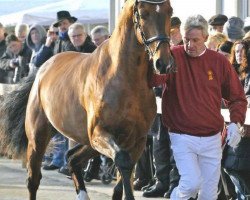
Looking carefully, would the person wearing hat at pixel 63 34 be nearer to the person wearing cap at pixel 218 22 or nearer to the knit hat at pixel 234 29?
the person wearing cap at pixel 218 22

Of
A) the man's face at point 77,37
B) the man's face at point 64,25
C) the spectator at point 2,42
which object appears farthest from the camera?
the spectator at point 2,42

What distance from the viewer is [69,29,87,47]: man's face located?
457 inches

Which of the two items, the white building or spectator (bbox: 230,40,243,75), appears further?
the white building

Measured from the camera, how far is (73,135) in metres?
8.21

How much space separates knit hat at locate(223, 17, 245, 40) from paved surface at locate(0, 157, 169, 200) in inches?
87.6

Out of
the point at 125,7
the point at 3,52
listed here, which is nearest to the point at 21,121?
the point at 125,7

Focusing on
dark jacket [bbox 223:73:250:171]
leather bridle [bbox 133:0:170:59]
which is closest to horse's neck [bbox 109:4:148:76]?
leather bridle [bbox 133:0:170:59]

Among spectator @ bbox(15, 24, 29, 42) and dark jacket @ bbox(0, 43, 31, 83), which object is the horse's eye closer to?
dark jacket @ bbox(0, 43, 31, 83)

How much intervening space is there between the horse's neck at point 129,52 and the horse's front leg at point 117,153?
1.93 feet

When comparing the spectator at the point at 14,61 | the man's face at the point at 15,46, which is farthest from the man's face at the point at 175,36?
the man's face at the point at 15,46

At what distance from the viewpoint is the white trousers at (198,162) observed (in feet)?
21.5

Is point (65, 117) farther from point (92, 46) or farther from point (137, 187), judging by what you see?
point (92, 46)

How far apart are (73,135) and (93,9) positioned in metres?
17.5

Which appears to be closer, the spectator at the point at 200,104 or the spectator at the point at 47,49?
the spectator at the point at 200,104
